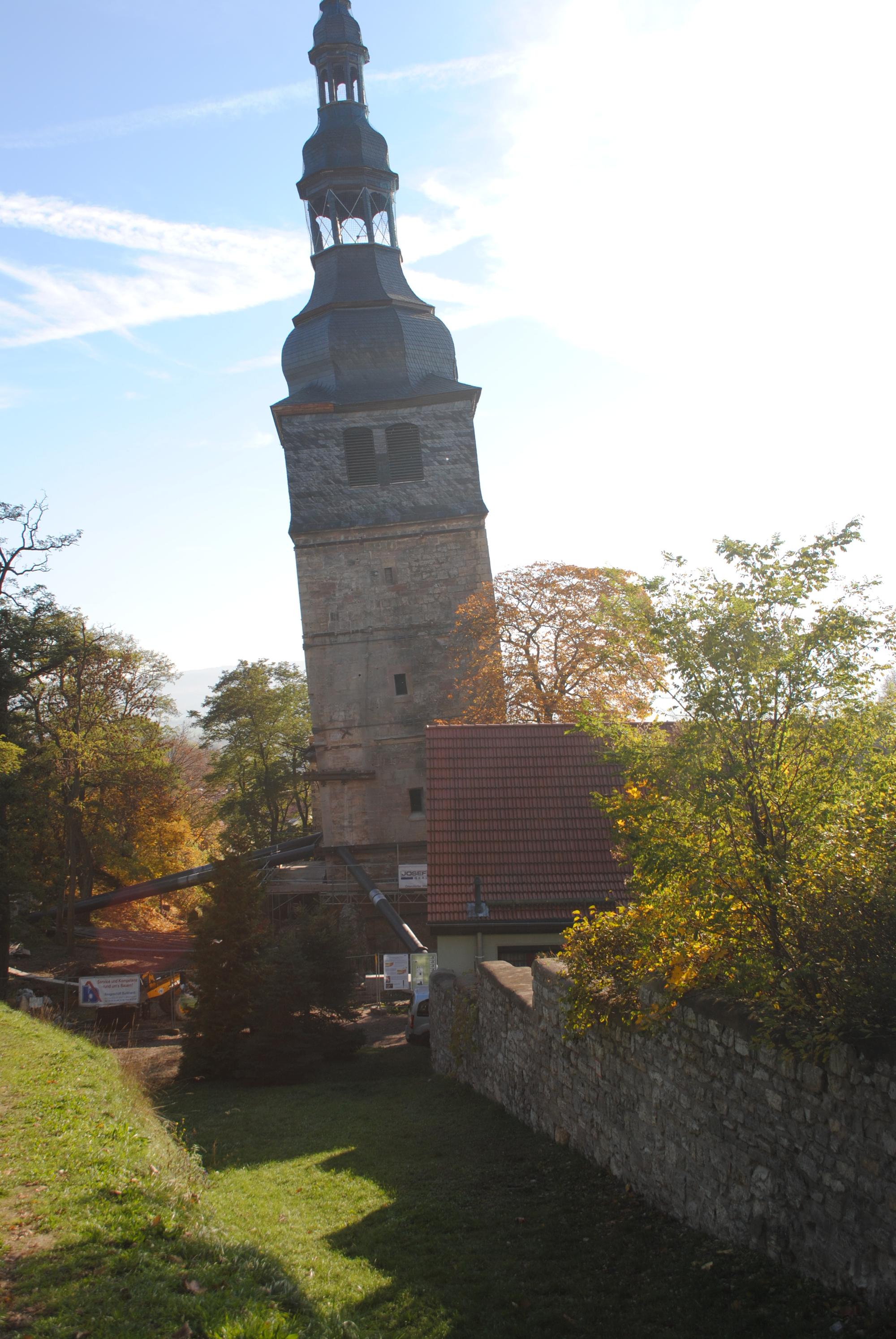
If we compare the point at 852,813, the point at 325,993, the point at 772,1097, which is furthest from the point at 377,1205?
the point at 325,993

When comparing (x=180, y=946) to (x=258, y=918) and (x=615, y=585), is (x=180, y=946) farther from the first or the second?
(x=615, y=585)

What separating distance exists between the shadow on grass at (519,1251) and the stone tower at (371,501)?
20.3 meters

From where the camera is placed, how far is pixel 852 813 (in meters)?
5.29

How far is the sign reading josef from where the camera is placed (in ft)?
67.6

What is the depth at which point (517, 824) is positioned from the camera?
594 inches

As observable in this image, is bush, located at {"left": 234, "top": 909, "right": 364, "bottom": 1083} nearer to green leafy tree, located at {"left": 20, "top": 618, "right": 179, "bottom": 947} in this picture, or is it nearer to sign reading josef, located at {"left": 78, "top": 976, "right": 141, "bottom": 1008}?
sign reading josef, located at {"left": 78, "top": 976, "right": 141, "bottom": 1008}

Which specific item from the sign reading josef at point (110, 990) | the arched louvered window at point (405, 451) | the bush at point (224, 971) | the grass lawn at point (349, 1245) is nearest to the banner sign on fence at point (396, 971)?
the sign reading josef at point (110, 990)

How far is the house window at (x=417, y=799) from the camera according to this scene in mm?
30453

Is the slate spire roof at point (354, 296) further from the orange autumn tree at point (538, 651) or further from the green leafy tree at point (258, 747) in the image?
the green leafy tree at point (258, 747)

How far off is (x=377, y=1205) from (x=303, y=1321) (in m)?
2.77

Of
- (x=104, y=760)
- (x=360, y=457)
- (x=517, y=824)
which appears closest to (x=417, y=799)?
(x=104, y=760)

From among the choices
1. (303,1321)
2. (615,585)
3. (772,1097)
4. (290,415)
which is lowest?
(303,1321)

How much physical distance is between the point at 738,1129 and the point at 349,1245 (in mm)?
2756

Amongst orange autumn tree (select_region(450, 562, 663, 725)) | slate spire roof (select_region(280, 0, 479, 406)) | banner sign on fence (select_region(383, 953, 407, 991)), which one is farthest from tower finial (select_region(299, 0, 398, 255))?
banner sign on fence (select_region(383, 953, 407, 991))
